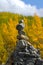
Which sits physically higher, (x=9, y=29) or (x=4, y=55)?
(x=9, y=29)

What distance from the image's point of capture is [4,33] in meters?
62.6

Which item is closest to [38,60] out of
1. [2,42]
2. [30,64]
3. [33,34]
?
[30,64]

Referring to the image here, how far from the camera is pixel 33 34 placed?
5625 cm

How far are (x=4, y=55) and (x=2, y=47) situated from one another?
185 centimetres

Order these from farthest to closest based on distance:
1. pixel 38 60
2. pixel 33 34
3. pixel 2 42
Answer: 1. pixel 2 42
2. pixel 33 34
3. pixel 38 60

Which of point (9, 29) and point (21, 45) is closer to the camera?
point (21, 45)

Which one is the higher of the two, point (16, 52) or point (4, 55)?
point (16, 52)

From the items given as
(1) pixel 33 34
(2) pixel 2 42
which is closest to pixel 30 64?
(1) pixel 33 34

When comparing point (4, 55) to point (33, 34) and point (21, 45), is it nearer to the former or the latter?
point (33, 34)

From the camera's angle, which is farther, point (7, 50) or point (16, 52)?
point (7, 50)

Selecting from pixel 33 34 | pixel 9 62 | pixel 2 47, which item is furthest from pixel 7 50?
pixel 9 62

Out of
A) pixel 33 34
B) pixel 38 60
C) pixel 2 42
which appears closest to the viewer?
pixel 38 60

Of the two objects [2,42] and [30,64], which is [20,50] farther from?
[2,42]

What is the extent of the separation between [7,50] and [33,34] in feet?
22.6
